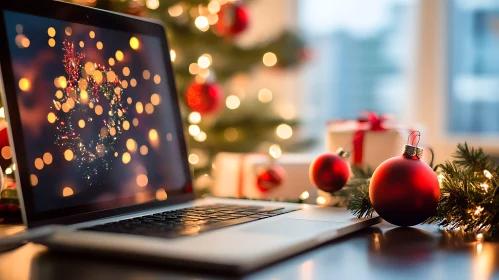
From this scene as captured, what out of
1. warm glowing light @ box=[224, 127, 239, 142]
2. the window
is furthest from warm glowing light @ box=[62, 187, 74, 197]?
the window

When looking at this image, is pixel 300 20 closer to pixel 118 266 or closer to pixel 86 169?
pixel 86 169

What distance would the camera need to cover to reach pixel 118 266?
549mm

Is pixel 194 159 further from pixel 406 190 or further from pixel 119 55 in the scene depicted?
pixel 406 190

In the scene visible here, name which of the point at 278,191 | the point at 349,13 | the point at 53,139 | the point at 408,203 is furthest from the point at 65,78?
the point at 349,13

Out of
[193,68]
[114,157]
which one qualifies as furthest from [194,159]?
[114,157]

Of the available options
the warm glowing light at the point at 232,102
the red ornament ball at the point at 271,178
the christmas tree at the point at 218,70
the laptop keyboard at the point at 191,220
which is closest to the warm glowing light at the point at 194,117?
the christmas tree at the point at 218,70

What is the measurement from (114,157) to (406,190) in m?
0.38

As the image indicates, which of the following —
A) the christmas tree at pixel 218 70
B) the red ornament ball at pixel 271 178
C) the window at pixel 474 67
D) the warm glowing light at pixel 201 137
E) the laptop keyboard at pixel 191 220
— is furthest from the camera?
the window at pixel 474 67

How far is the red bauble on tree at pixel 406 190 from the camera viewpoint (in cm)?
72

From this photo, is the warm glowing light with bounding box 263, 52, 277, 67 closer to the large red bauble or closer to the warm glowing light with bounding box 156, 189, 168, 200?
the warm glowing light with bounding box 156, 189, 168, 200

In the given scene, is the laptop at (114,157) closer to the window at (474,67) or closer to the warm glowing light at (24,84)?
the warm glowing light at (24,84)

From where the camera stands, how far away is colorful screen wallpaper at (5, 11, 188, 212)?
709mm

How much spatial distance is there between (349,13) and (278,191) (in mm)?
1965

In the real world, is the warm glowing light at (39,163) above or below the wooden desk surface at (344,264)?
above
